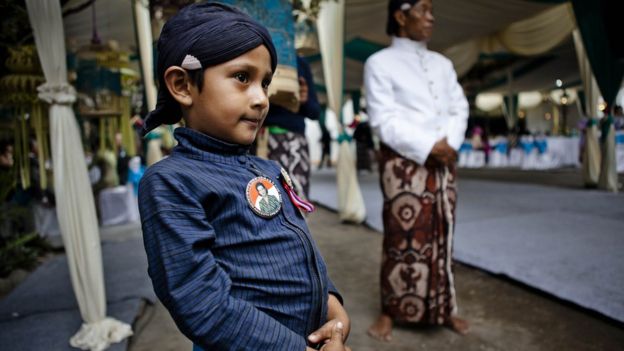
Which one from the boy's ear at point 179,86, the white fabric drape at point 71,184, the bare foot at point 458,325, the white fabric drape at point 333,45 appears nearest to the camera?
the boy's ear at point 179,86

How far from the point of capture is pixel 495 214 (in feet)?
13.9

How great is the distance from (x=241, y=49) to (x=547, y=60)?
1280 cm

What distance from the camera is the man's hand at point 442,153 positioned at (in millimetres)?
1666

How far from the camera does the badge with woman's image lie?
28.1 inches

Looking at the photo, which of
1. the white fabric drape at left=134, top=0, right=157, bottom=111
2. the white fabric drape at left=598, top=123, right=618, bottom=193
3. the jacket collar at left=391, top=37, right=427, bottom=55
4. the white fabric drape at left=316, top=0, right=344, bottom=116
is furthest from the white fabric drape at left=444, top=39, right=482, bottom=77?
the jacket collar at left=391, top=37, right=427, bottom=55

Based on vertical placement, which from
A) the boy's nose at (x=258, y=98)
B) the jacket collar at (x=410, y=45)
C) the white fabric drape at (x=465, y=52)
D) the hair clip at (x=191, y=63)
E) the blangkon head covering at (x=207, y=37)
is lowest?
the boy's nose at (x=258, y=98)

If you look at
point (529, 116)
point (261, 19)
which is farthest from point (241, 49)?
point (529, 116)

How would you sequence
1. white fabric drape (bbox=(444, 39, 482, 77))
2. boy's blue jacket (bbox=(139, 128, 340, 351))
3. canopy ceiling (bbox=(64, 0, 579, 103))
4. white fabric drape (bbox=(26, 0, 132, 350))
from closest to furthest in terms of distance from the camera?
boy's blue jacket (bbox=(139, 128, 340, 351)) < white fabric drape (bbox=(26, 0, 132, 350)) < canopy ceiling (bbox=(64, 0, 579, 103)) < white fabric drape (bbox=(444, 39, 482, 77))

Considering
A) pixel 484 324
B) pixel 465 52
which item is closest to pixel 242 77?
pixel 484 324

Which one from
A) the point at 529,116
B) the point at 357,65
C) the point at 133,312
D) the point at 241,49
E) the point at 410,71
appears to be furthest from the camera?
the point at 529,116

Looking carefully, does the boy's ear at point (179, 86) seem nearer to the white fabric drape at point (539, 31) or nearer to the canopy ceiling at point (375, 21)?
the canopy ceiling at point (375, 21)

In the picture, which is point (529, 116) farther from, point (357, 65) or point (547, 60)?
point (357, 65)

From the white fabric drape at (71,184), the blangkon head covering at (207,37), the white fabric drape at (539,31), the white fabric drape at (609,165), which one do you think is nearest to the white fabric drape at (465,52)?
the white fabric drape at (539,31)

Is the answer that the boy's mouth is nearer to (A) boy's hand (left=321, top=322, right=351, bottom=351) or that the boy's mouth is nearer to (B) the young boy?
(B) the young boy
